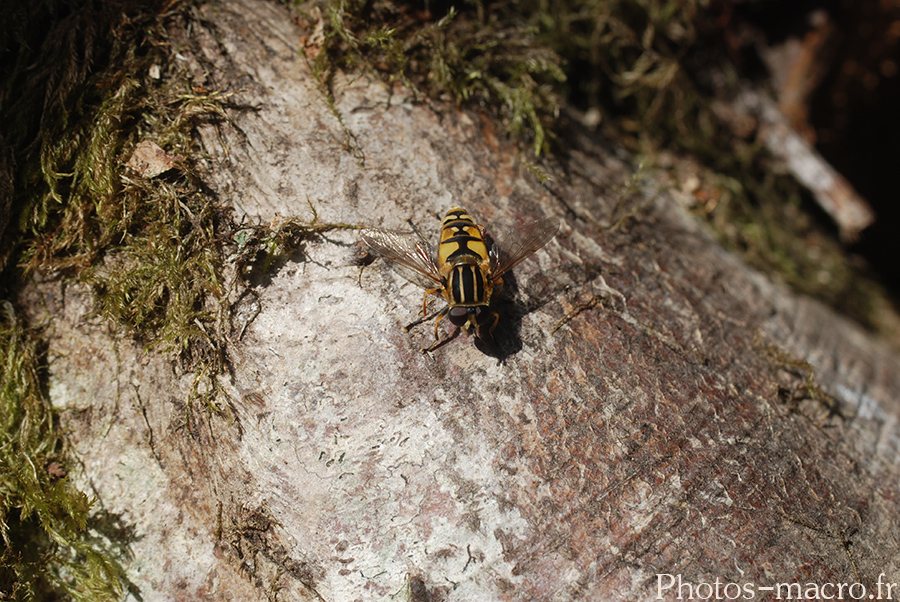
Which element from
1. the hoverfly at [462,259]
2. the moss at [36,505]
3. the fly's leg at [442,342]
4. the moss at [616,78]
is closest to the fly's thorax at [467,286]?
the hoverfly at [462,259]

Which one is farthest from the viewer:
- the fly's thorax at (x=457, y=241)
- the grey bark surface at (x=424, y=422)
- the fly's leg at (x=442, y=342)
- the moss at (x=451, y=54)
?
the moss at (x=451, y=54)

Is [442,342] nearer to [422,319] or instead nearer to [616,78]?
[422,319]

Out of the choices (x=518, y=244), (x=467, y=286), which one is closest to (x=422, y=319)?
(x=467, y=286)

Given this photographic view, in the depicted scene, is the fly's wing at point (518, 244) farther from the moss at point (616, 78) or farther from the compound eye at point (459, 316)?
the moss at point (616, 78)

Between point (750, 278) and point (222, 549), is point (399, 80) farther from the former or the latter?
point (750, 278)

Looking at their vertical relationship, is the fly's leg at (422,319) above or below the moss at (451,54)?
below

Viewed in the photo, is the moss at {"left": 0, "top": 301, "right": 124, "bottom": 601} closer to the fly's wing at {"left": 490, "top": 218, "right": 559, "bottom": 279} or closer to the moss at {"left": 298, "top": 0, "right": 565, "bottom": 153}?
the moss at {"left": 298, "top": 0, "right": 565, "bottom": 153}

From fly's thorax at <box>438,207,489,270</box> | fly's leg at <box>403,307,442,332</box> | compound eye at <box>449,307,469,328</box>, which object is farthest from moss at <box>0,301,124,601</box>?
fly's thorax at <box>438,207,489,270</box>

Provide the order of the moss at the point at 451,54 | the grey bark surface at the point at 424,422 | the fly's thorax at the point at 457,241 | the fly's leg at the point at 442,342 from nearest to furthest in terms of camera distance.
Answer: the grey bark surface at the point at 424,422, the fly's leg at the point at 442,342, the fly's thorax at the point at 457,241, the moss at the point at 451,54
